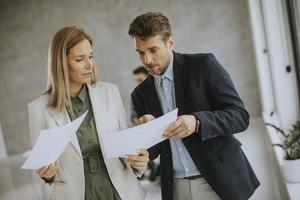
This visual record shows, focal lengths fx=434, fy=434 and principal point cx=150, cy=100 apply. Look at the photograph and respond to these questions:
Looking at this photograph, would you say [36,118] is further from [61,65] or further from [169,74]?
[169,74]

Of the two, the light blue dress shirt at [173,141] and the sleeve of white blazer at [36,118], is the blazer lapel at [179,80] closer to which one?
the light blue dress shirt at [173,141]

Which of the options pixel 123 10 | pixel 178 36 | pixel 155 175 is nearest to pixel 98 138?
pixel 178 36

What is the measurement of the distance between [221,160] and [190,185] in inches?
4.9

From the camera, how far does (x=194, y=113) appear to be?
1.16 metres

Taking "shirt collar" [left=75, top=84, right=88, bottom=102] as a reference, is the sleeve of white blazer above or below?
below

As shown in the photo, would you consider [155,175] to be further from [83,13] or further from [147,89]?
[147,89]

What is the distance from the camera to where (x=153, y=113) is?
1314 mm

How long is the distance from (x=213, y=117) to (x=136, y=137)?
8.5 inches

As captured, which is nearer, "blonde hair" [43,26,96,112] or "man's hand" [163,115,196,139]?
"man's hand" [163,115,196,139]

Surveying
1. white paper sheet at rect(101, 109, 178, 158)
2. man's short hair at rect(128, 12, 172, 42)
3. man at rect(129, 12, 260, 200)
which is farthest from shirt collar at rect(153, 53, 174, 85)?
white paper sheet at rect(101, 109, 178, 158)

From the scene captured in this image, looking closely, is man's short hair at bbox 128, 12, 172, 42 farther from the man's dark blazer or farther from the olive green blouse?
the olive green blouse

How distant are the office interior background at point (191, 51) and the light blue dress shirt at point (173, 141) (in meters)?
0.75

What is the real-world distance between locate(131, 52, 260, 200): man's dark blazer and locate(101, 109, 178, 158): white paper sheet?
0.11 m

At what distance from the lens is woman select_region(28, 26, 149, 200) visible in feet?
4.18
